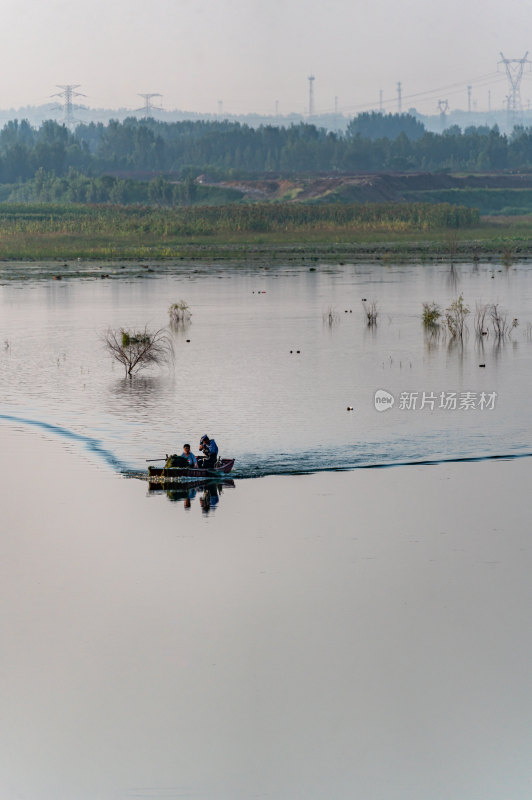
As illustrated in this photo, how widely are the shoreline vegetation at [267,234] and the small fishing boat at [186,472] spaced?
216 ft

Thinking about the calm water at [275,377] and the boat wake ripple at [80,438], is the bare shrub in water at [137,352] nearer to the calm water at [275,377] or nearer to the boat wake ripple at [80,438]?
the calm water at [275,377]

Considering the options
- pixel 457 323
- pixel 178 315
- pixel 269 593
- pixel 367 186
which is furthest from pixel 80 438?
pixel 367 186

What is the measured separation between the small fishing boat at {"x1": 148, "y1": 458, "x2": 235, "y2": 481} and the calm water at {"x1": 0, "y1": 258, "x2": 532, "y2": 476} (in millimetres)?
988

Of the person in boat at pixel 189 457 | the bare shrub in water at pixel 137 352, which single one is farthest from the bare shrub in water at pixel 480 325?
the person in boat at pixel 189 457

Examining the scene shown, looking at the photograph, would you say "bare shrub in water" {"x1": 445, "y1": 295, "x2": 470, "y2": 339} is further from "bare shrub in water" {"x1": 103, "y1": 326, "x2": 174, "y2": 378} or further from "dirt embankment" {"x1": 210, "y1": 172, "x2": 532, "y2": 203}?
"dirt embankment" {"x1": 210, "y1": 172, "x2": 532, "y2": 203}

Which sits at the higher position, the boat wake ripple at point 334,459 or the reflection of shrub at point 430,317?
the reflection of shrub at point 430,317

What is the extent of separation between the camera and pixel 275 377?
41.6m

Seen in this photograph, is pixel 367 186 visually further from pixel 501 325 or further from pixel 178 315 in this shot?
pixel 501 325

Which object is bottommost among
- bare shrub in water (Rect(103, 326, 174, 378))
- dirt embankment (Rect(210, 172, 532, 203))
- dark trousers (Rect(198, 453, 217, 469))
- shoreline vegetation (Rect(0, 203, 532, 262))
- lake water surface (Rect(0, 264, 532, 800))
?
lake water surface (Rect(0, 264, 532, 800))

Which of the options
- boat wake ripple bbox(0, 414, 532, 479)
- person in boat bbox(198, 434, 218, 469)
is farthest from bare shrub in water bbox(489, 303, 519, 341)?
person in boat bbox(198, 434, 218, 469)

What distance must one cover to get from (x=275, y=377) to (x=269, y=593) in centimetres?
2222

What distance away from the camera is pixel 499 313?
5878 centimetres

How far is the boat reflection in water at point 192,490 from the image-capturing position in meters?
26.1

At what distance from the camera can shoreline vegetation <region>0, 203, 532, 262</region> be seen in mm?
101625
